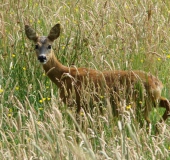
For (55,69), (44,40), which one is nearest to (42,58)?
(55,69)

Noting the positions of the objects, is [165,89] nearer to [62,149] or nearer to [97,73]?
[97,73]

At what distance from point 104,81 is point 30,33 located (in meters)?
1.96

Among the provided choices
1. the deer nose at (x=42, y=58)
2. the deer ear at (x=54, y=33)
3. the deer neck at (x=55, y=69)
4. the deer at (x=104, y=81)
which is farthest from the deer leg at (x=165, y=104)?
the deer ear at (x=54, y=33)

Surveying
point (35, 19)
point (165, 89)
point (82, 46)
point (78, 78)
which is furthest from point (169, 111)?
point (35, 19)

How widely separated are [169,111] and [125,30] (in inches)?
61.8

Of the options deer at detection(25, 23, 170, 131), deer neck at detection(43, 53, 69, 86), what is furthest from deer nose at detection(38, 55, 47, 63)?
deer neck at detection(43, 53, 69, 86)

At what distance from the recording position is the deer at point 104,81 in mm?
6871

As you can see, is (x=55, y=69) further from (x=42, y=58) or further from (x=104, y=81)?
(x=104, y=81)

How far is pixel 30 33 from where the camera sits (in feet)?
26.7

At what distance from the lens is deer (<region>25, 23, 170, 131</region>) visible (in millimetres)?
6871

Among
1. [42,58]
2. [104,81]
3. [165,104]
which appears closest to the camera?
[104,81]

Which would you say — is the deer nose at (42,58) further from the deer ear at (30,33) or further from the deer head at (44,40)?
the deer ear at (30,33)

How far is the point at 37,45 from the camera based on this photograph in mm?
8055

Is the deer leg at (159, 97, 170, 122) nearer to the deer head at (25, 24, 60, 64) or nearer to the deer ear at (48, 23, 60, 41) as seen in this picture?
the deer head at (25, 24, 60, 64)
